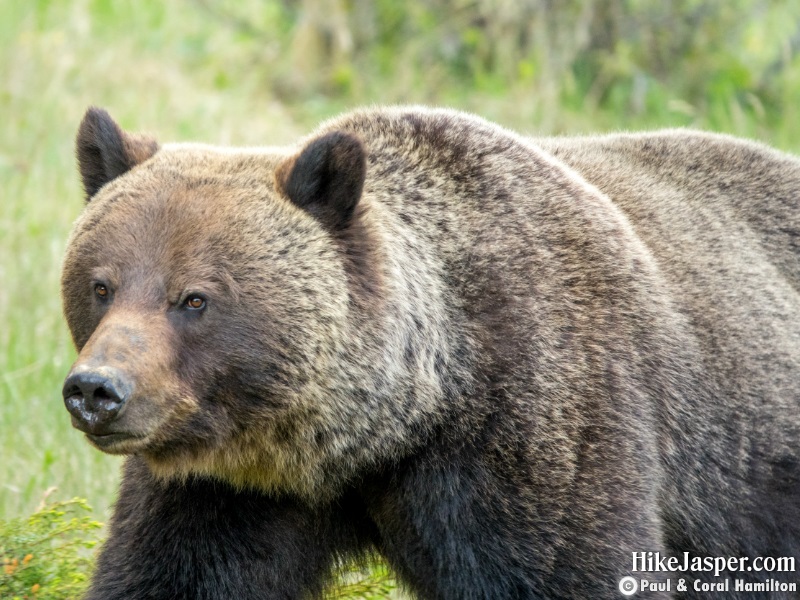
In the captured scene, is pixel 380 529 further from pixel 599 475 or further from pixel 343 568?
pixel 599 475

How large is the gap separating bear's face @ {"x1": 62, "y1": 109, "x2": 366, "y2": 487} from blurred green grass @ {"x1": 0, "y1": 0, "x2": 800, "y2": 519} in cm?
611

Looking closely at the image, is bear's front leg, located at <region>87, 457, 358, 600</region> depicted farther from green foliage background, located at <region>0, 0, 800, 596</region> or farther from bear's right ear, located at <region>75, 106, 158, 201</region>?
green foliage background, located at <region>0, 0, 800, 596</region>

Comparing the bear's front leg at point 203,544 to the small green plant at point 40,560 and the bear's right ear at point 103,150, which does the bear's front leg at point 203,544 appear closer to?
the small green plant at point 40,560

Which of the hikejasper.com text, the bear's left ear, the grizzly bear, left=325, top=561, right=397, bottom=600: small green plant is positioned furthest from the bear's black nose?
the hikejasper.com text

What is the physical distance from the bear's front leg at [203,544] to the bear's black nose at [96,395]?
751 millimetres

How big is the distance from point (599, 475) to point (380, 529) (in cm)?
92

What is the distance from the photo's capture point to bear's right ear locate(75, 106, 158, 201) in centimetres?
479

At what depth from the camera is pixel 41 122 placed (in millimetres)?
11859

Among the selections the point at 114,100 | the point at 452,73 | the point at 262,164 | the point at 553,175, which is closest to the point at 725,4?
the point at 452,73

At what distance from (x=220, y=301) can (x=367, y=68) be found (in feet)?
33.8
